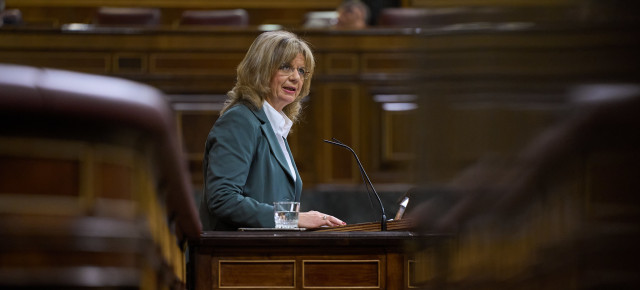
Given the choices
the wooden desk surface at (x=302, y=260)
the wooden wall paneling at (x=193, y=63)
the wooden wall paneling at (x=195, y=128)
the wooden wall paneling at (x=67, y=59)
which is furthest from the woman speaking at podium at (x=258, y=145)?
the wooden wall paneling at (x=67, y=59)

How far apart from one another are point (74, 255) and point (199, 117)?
17.5 ft

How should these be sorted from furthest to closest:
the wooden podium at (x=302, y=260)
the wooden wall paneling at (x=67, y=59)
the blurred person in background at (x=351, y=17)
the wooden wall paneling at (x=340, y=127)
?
the blurred person in background at (x=351, y=17) → the wooden wall paneling at (x=67, y=59) → the wooden wall paneling at (x=340, y=127) → the wooden podium at (x=302, y=260)

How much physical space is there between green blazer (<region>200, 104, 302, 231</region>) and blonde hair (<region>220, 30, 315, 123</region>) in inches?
3.0

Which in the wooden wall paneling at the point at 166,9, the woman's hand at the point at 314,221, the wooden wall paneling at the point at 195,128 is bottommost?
the wooden wall paneling at the point at 195,128

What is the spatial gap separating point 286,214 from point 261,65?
61 cm

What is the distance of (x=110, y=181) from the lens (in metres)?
0.89

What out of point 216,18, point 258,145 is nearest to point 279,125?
point 258,145

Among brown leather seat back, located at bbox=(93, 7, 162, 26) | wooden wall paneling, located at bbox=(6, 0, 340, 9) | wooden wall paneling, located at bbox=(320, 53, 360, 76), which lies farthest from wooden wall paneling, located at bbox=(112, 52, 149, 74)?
wooden wall paneling, located at bbox=(6, 0, 340, 9)

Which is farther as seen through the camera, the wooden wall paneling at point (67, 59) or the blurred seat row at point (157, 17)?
the blurred seat row at point (157, 17)

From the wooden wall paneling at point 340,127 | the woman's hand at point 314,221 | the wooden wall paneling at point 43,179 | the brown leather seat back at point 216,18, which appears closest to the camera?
the wooden wall paneling at point 43,179

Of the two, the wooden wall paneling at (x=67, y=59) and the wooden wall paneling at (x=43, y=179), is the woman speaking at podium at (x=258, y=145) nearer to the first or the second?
the wooden wall paneling at (x=43, y=179)

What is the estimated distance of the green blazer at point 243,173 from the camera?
9.34ft

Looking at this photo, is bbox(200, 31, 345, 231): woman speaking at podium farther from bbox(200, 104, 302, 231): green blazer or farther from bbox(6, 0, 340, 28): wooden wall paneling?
bbox(6, 0, 340, 28): wooden wall paneling

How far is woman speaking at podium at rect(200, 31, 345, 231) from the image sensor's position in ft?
9.36
